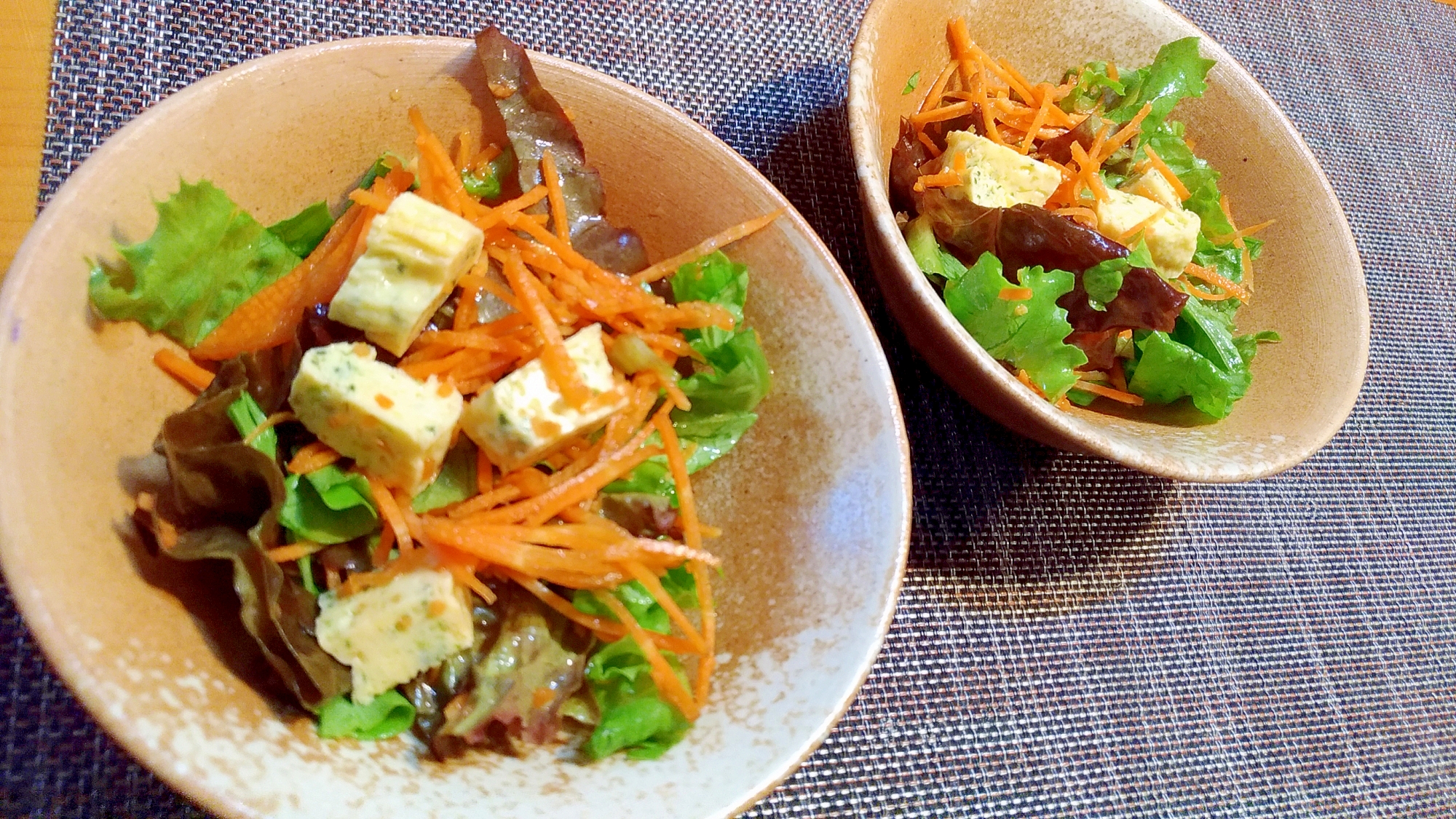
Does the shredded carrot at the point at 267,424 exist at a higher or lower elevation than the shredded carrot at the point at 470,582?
higher

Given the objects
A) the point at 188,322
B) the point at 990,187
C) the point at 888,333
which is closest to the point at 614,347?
the point at 188,322

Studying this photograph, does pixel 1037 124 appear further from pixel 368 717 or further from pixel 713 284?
pixel 368 717

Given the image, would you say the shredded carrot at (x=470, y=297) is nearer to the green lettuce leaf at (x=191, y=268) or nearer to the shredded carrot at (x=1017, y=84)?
the green lettuce leaf at (x=191, y=268)

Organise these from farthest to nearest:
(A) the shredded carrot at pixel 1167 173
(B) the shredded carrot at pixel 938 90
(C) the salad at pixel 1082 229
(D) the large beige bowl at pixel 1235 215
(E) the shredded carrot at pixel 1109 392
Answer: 1. (A) the shredded carrot at pixel 1167 173
2. (B) the shredded carrot at pixel 938 90
3. (E) the shredded carrot at pixel 1109 392
4. (C) the salad at pixel 1082 229
5. (D) the large beige bowl at pixel 1235 215

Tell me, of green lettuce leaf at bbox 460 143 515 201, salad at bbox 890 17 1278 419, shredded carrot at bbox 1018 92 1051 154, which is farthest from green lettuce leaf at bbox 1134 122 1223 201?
green lettuce leaf at bbox 460 143 515 201

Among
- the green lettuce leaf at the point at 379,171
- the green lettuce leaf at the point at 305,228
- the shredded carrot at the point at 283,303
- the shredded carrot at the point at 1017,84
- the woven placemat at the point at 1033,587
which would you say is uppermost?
the green lettuce leaf at the point at 379,171

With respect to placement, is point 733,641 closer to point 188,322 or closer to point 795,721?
point 795,721

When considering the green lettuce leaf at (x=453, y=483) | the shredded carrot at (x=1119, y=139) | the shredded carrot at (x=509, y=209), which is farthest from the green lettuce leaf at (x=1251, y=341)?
the green lettuce leaf at (x=453, y=483)

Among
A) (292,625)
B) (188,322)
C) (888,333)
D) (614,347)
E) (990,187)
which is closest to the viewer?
(292,625)
